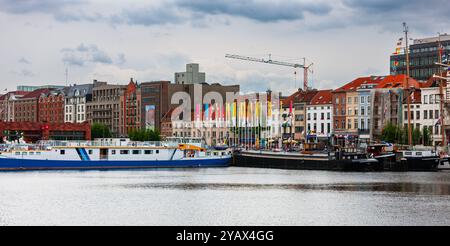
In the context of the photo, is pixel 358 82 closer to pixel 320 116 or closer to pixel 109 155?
pixel 320 116

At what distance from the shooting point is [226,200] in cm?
7825

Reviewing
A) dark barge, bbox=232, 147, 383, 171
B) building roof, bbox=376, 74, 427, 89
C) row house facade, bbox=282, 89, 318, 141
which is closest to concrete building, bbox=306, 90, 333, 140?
row house facade, bbox=282, 89, 318, 141

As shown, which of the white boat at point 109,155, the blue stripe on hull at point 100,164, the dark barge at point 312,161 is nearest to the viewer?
the blue stripe on hull at point 100,164

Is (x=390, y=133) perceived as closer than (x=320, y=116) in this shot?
Yes

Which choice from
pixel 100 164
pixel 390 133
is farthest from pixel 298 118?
pixel 100 164

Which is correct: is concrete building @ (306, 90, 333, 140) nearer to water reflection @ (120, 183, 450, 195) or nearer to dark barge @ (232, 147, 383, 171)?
dark barge @ (232, 147, 383, 171)

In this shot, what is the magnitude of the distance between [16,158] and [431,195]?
68.4 m

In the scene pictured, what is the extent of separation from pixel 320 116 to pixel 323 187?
94.9 m

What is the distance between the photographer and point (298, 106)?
7638 inches

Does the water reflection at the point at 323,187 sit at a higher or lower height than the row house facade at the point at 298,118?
lower

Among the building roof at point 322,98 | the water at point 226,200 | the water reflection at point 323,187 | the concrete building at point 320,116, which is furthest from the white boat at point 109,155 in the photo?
the building roof at point 322,98

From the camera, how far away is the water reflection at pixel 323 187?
8914cm

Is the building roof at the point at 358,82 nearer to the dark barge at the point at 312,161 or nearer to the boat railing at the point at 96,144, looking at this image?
the dark barge at the point at 312,161

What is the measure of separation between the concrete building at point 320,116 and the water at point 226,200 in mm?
72797
